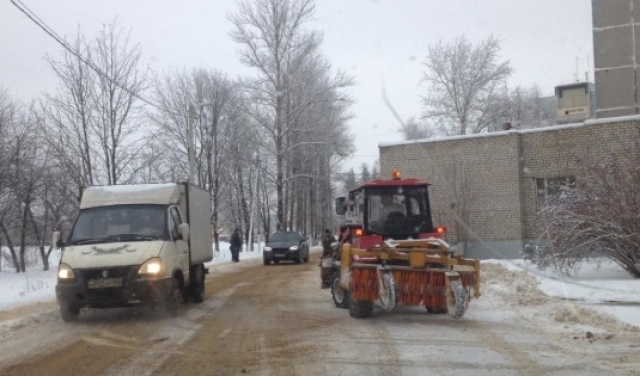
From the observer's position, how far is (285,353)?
349 inches

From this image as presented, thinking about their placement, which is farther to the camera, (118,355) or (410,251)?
(410,251)

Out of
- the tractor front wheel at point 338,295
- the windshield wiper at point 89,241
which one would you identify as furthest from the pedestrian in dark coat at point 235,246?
the windshield wiper at point 89,241

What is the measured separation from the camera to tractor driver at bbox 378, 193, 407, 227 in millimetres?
13320

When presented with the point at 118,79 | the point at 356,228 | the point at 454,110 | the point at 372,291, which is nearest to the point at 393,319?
the point at 372,291

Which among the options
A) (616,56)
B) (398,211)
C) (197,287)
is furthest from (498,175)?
(197,287)

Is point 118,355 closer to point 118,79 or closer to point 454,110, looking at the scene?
point 118,79

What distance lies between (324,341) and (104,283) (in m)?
4.13

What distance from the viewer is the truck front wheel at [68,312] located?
12.0 metres

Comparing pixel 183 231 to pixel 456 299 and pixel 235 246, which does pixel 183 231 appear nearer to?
pixel 456 299

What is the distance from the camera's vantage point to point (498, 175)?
1072 inches

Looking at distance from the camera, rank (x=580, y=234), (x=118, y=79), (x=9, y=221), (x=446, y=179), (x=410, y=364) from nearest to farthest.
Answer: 1. (x=410, y=364)
2. (x=580, y=234)
3. (x=446, y=179)
4. (x=118, y=79)
5. (x=9, y=221)

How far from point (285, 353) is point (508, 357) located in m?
2.72

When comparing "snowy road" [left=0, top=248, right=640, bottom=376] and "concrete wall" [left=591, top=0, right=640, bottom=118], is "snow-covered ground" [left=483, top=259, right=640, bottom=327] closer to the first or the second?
"snowy road" [left=0, top=248, right=640, bottom=376]

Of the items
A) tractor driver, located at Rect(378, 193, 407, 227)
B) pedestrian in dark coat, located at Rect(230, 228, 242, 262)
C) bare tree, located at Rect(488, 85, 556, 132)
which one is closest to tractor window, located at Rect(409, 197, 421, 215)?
tractor driver, located at Rect(378, 193, 407, 227)
